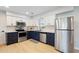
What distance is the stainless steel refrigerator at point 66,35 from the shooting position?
3.47 m

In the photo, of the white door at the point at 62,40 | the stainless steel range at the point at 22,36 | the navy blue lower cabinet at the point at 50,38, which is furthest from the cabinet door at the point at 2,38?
the white door at the point at 62,40

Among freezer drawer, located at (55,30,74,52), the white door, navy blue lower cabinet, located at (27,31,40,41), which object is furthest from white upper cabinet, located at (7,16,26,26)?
freezer drawer, located at (55,30,74,52)

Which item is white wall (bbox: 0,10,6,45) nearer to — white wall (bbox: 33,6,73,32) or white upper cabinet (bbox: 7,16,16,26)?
white upper cabinet (bbox: 7,16,16,26)

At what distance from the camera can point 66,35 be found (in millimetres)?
3490

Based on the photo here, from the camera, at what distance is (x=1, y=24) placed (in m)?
5.04

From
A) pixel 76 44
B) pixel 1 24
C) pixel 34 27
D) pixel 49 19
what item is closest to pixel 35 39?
pixel 34 27

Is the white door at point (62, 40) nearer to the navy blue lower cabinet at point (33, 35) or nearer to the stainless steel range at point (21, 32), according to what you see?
the navy blue lower cabinet at point (33, 35)

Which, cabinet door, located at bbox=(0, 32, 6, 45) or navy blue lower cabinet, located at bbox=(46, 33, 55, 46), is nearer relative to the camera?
navy blue lower cabinet, located at bbox=(46, 33, 55, 46)

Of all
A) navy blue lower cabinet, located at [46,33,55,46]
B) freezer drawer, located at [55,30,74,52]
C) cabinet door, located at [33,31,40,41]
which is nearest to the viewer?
freezer drawer, located at [55,30,74,52]

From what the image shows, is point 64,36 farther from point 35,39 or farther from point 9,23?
point 9,23

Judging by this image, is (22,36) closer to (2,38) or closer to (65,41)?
(2,38)

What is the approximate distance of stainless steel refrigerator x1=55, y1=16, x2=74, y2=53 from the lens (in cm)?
347

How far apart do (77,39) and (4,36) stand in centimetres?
407
